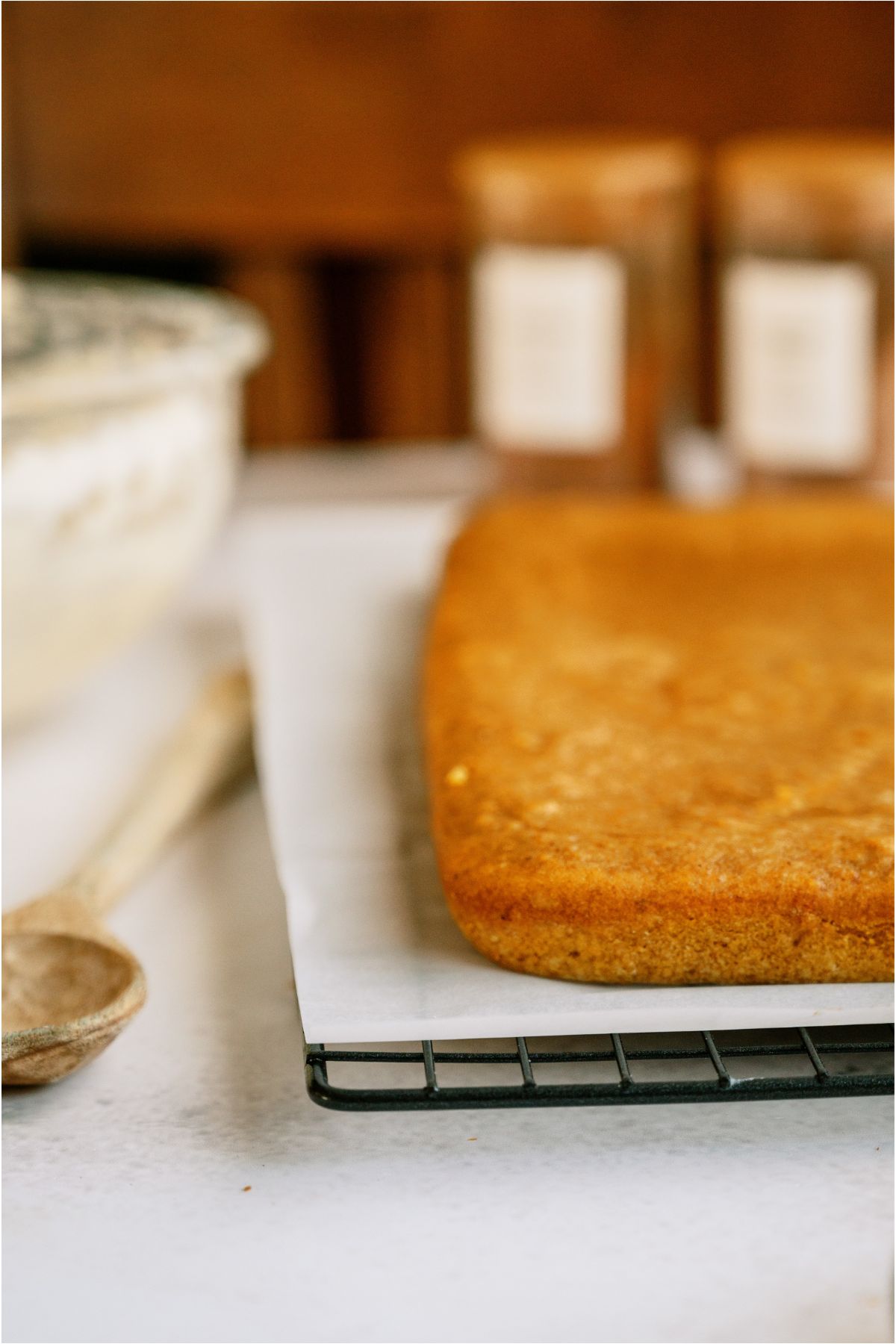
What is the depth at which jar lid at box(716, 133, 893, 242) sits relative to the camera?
882mm

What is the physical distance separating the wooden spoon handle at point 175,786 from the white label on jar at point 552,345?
0.38 meters

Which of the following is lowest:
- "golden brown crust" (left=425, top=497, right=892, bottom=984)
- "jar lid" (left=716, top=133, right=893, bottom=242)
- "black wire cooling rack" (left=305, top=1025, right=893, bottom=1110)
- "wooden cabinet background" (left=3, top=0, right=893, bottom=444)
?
"black wire cooling rack" (left=305, top=1025, right=893, bottom=1110)

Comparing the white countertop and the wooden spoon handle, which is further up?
the wooden spoon handle

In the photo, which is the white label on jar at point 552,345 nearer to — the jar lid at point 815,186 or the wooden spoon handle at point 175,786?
the jar lid at point 815,186

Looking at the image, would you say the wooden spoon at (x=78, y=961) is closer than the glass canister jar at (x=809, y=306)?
Yes

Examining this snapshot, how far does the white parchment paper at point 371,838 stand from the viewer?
39cm

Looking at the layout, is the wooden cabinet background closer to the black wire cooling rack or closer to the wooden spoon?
the wooden spoon

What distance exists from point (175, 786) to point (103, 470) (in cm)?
14

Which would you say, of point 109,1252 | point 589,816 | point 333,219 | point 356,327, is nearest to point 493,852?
point 589,816

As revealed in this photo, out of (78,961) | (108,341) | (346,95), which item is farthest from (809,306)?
(78,961)

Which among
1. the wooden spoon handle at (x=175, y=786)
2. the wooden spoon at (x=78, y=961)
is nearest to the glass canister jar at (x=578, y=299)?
the wooden spoon handle at (x=175, y=786)

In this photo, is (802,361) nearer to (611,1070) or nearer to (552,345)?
(552,345)

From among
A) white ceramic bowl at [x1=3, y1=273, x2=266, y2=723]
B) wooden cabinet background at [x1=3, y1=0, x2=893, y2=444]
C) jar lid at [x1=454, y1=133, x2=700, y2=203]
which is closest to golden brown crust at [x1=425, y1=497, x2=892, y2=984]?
white ceramic bowl at [x1=3, y1=273, x2=266, y2=723]

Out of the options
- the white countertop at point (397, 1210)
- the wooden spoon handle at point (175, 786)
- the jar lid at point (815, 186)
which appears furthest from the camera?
the jar lid at point (815, 186)
